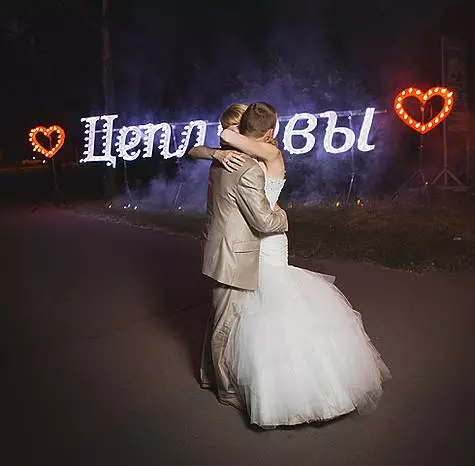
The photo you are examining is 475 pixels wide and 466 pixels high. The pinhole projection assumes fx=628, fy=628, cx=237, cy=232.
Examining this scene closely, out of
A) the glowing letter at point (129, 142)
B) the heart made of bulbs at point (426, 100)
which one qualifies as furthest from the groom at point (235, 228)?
the glowing letter at point (129, 142)

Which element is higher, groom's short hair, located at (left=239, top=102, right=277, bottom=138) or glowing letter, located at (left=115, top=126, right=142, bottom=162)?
groom's short hair, located at (left=239, top=102, right=277, bottom=138)

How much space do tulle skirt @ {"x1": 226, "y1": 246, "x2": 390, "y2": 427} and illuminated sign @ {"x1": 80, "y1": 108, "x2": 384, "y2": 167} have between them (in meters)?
9.51

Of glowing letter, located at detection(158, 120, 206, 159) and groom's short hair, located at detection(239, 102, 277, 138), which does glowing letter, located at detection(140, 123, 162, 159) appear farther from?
groom's short hair, located at detection(239, 102, 277, 138)

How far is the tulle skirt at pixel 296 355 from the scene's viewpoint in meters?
3.78

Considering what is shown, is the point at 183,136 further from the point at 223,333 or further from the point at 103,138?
the point at 223,333

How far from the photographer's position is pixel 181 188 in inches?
654

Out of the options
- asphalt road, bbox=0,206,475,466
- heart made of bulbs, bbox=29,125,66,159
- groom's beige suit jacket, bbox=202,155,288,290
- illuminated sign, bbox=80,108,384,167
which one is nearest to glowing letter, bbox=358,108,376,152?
illuminated sign, bbox=80,108,384,167

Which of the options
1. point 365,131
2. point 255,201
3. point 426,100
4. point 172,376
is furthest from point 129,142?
point 255,201

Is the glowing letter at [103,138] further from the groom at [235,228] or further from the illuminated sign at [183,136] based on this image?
the groom at [235,228]

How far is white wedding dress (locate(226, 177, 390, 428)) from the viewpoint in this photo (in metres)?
3.78

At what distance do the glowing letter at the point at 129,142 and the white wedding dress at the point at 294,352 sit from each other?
1323 cm

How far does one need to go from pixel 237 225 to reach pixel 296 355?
35.0 inches

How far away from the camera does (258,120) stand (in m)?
3.90

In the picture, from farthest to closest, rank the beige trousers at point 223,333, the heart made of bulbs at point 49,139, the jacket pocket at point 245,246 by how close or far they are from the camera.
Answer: the heart made of bulbs at point 49,139
the beige trousers at point 223,333
the jacket pocket at point 245,246
